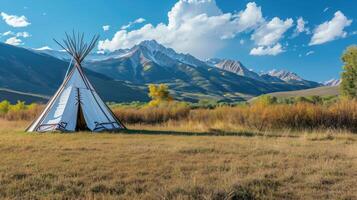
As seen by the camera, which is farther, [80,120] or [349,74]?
[349,74]

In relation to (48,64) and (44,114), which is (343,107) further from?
(48,64)

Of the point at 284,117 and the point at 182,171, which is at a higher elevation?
the point at 284,117

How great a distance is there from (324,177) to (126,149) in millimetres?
4880

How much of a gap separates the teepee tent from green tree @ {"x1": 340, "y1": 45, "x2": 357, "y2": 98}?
30.3 meters

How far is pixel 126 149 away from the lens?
8.99 m

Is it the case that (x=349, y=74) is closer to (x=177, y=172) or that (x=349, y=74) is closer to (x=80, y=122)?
(x=80, y=122)

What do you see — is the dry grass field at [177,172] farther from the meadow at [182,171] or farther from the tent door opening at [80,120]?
the tent door opening at [80,120]

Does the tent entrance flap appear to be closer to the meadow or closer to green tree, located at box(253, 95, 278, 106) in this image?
the meadow

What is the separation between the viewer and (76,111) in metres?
15.5

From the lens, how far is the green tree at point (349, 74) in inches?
1486

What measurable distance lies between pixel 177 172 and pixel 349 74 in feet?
121

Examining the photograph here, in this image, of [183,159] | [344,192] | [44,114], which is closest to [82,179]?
[183,159]

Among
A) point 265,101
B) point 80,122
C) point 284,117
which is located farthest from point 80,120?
point 265,101

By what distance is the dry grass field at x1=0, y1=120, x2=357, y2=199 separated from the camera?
195 inches
